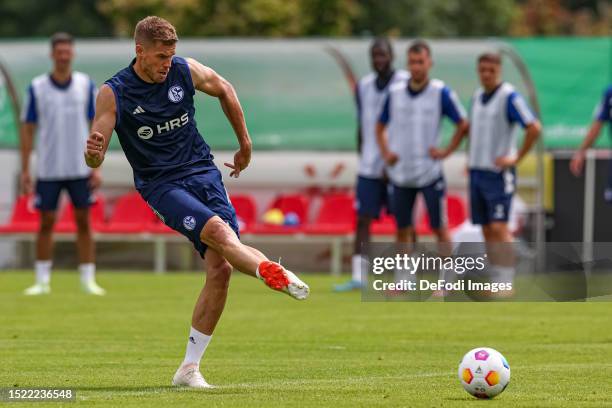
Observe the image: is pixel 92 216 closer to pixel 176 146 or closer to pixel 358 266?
pixel 358 266

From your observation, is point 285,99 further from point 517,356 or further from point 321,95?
point 517,356

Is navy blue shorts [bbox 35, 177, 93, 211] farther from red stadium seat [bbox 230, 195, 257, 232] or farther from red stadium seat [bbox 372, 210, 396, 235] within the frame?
red stadium seat [bbox 230, 195, 257, 232]

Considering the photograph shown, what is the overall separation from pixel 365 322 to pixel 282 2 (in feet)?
89.1

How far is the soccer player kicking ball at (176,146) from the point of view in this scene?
30.8 feet

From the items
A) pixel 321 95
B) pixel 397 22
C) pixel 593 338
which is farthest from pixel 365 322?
pixel 397 22

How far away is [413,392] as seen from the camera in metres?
9.16

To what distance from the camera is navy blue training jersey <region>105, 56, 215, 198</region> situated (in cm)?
962

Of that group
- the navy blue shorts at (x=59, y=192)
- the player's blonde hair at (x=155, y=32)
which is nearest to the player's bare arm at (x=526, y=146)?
the navy blue shorts at (x=59, y=192)

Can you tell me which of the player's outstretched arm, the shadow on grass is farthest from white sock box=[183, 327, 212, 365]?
the player's outstretched arm

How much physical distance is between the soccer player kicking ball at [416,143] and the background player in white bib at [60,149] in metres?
3.53

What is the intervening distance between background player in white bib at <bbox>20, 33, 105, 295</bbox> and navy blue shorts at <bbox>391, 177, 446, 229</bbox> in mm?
3546

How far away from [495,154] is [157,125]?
8.72 metres

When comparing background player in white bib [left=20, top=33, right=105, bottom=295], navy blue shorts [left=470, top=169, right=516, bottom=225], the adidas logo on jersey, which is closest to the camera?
the adidas logo on jersey

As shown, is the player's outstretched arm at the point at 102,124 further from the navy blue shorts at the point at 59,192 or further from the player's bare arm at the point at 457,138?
the player's bare arm at the point at 457,138
